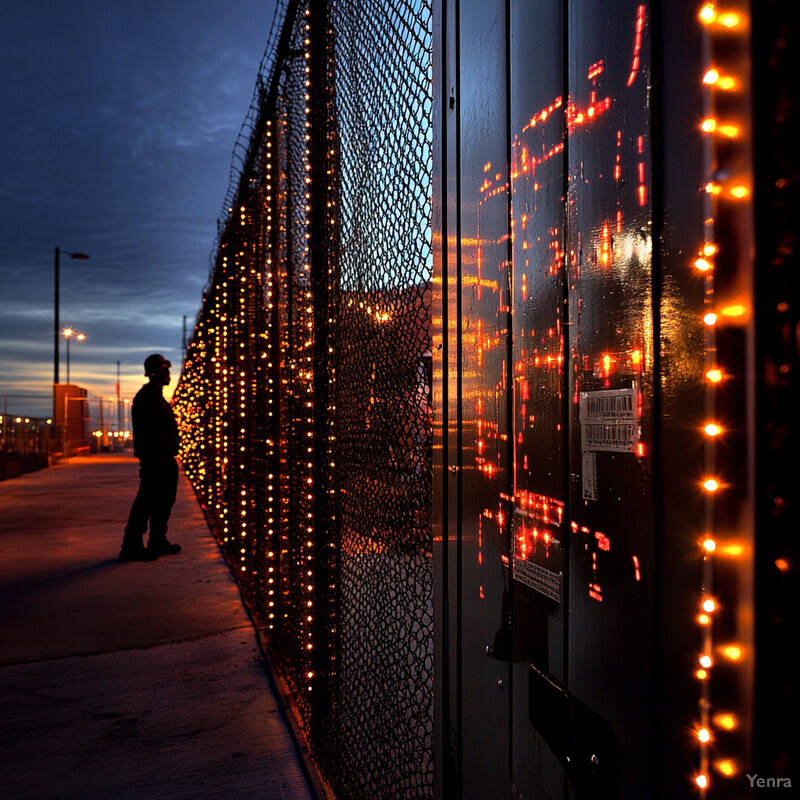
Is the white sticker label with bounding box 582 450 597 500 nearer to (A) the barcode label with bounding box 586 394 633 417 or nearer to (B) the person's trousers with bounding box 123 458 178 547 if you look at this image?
(A) the barcode label with bounding box 586 394 633 417

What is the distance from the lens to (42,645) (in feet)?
13.2

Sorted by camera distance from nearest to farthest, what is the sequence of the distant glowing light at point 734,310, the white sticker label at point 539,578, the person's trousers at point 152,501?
the distant glowing light at point 734,310
the white sticker label at point 539,578
the person's trousers at point 152,501

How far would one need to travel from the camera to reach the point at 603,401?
2.85ft

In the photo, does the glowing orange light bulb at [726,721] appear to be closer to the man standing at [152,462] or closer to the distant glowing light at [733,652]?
the distant glowing light at [733,652]

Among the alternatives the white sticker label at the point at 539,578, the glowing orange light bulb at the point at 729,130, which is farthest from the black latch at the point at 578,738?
the glowing orange light bulb at the point at 729,130

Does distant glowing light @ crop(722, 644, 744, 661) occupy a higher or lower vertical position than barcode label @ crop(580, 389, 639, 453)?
lower

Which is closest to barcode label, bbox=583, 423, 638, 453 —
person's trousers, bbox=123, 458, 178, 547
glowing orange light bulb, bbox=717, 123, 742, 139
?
glowing orange light bulb, bbox=717, 123, 742, 139

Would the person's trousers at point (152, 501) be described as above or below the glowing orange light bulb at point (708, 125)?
below

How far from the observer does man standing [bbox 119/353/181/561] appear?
21.1 ft

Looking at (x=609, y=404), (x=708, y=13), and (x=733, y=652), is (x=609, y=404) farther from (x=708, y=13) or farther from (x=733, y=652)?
(x=708, y=13)

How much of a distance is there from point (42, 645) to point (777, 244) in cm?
466

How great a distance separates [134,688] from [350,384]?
239cm

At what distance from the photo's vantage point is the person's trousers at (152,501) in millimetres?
6414

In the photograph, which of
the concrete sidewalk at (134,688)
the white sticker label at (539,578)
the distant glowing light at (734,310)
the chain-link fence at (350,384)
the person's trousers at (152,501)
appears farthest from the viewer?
the person's trousers at (152,501)
